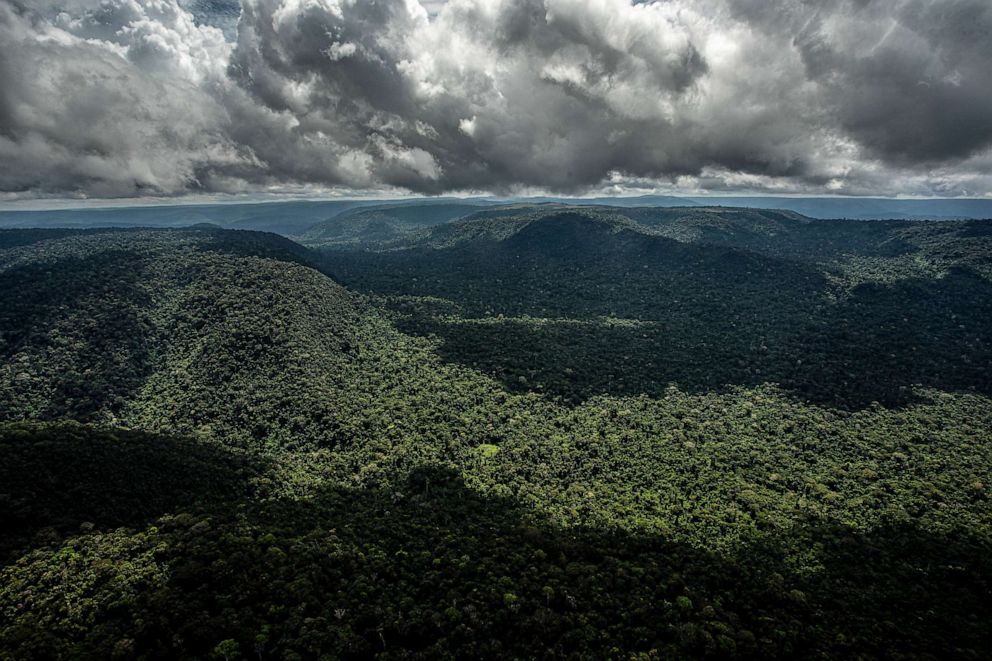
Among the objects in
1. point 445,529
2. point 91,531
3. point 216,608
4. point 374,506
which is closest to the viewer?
point 216,608

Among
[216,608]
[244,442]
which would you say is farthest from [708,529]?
[244,442]

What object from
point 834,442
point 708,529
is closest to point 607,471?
point 708,529

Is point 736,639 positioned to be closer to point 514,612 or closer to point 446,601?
point 514,612

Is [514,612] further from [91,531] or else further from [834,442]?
[834,442]

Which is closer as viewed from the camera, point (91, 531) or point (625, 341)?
point (91, 531)

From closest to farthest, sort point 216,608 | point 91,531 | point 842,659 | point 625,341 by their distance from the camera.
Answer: point 842,659
point 216,608
point 91,531
point 625,341

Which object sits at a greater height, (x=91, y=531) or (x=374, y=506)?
(x=91, y=531)
